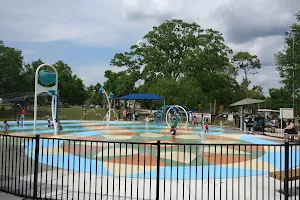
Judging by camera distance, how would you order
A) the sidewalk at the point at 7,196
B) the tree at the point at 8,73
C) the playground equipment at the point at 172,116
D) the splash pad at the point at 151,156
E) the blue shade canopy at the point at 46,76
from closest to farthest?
the sidewalk at the point at 7,196, the splash pad at the point at 151,156, the blue shade canopy at the point at 46,76, the playground equipment at the point at 172,116, the tree at the point at 8,73

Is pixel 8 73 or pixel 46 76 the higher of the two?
pixel 8 73

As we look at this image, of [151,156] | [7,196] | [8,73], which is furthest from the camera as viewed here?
[8,73]

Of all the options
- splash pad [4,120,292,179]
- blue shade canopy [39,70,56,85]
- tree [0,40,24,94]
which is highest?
tree [0,40,24,94]

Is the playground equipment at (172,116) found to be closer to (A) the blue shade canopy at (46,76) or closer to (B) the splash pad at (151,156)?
(B) the splash pad at (151,156)

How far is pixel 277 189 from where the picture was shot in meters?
6.08

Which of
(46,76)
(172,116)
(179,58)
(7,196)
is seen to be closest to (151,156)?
(7,196)

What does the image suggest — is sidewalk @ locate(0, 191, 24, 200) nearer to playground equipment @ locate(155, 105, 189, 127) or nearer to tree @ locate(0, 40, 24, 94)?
playground equipment @ locate(155, 105, 189, 127)

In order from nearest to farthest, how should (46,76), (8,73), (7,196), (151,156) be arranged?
(7,196)
(151,156)
(46,76)
(8,73)

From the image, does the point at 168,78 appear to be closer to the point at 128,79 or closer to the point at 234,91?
the point at 128,79

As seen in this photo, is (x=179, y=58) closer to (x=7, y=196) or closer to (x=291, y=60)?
(x=291, y=60)

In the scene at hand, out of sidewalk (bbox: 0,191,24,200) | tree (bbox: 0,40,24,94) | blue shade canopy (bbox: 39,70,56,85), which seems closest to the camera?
sidewalk (bbox: 0,191,24,200)

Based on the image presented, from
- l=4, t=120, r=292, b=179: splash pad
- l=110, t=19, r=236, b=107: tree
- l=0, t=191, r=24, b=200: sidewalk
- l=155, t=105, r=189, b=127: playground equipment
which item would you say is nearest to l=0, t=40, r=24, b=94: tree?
l=110, t=19, r=236, b=107: tree

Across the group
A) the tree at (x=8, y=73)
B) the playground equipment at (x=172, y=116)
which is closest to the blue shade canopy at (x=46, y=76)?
the playground equipment at (x=172, y=116)

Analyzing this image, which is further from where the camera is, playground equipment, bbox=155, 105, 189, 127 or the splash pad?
playground equipment, bbox=155, 105, 189, 127
